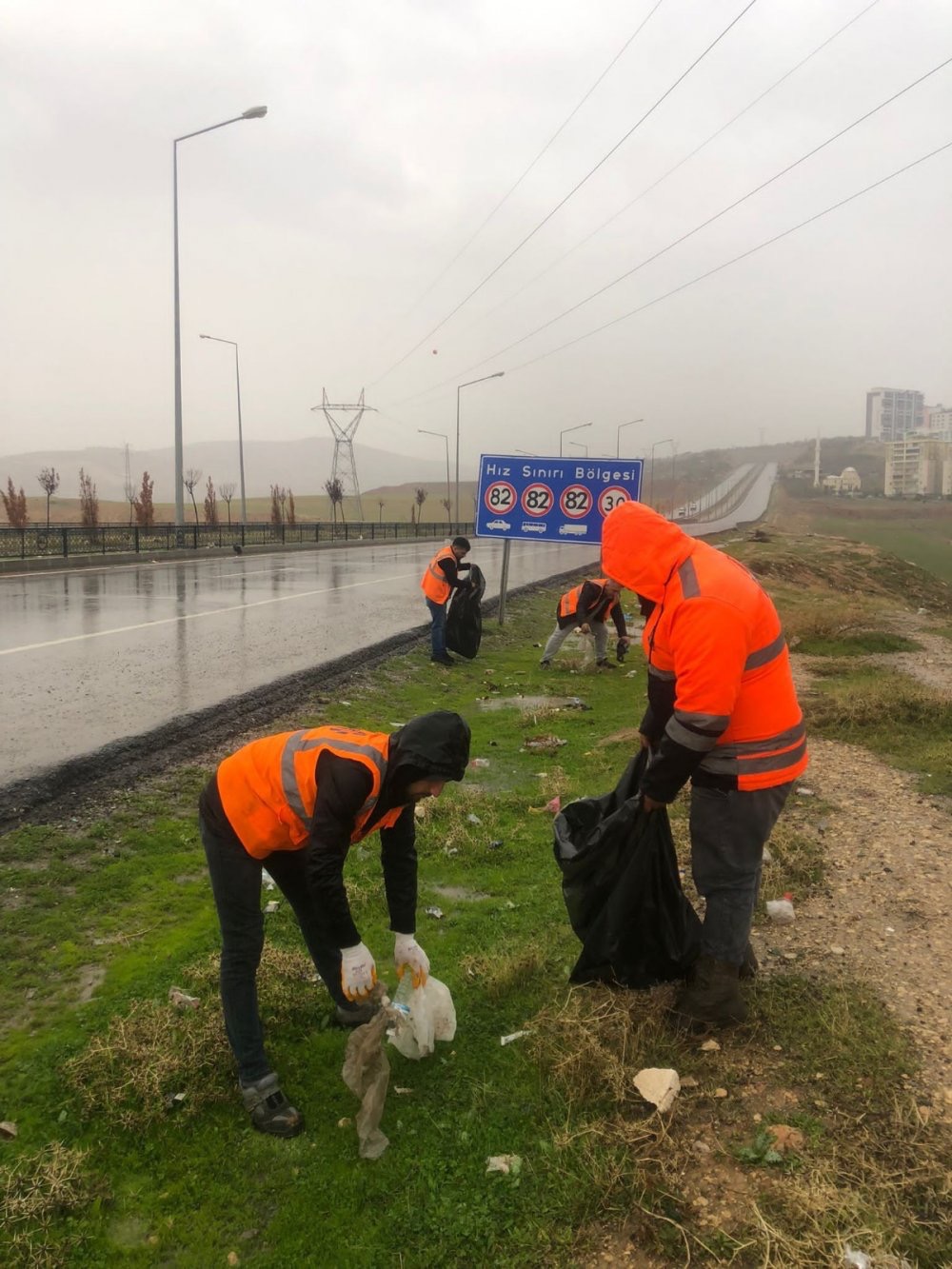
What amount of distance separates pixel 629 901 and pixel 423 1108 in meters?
0.92

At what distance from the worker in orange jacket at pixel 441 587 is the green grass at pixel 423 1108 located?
619cm

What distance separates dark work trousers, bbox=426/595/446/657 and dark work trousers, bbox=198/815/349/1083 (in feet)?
24.5

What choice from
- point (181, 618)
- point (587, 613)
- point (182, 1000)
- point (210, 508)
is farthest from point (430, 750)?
point (210, 508)

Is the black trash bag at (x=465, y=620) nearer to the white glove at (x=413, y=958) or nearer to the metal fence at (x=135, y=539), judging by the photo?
the white glove at (x=413, y=958)

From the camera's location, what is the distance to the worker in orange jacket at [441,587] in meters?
10.0

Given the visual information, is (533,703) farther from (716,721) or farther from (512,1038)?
(716,721)

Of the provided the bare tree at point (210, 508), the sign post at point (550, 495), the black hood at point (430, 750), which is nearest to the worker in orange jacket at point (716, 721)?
the black hood at point (430, 750)

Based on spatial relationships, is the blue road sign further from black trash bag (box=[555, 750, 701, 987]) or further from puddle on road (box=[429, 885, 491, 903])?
black trash bag (box=[555, 750, 701, 987])

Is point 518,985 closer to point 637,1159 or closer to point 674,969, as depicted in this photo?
point 674,969

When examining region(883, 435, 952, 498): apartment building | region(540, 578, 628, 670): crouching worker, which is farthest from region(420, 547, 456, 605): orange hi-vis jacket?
region(883, 435, 952, 498): apartment building

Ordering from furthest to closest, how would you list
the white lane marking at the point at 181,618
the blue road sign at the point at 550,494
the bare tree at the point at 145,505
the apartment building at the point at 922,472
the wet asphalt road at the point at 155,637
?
the apartment building at the point at 922,472 < the bare tree at the point at 145,505 < the blue road sign at the point at 550,494 < the white lane marking at the point at 181,618 < the wet asphalt road at the point at 155,637

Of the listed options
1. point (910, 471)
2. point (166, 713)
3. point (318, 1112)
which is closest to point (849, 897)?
point (318, 1112)

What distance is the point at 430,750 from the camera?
2.38 m

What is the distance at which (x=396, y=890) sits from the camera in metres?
2.82
